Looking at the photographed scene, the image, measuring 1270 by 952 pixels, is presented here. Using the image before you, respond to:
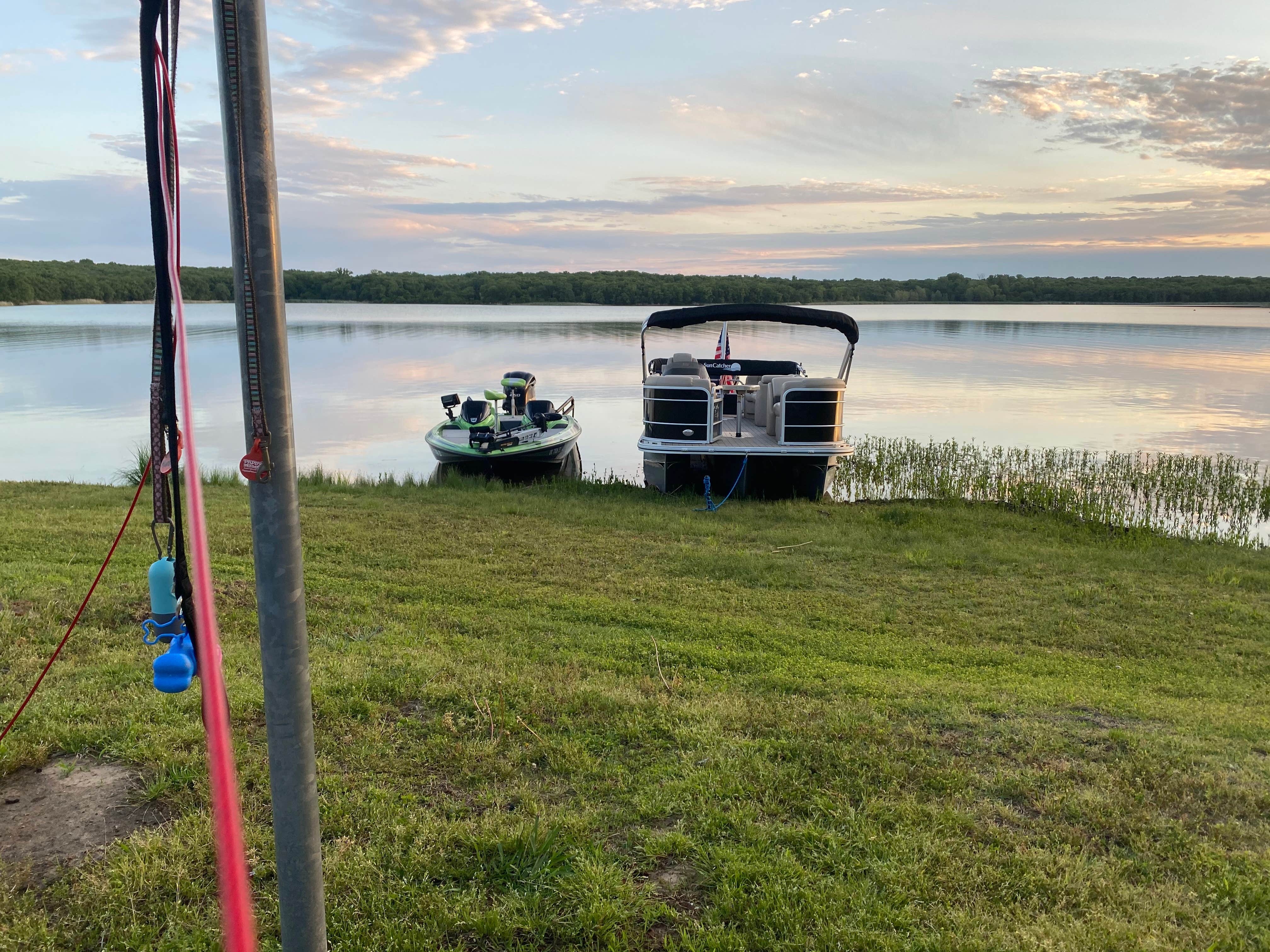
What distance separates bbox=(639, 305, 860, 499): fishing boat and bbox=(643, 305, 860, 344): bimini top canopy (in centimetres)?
2

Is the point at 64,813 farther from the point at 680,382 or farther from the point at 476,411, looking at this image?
the point at 476,411

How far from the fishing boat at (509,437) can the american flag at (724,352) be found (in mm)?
2702

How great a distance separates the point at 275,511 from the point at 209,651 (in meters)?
0.28

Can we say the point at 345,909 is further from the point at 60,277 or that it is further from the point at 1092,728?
the point at 60,277

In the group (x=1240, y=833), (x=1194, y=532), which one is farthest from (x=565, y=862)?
(x=1194, y=532)

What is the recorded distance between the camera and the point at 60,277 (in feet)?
229

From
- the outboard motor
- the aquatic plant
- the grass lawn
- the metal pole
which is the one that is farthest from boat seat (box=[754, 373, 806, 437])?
the metal pole

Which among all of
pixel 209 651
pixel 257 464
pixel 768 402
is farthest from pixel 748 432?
pixel 209 651

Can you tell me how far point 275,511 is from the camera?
61.1 inches

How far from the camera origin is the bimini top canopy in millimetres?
12164

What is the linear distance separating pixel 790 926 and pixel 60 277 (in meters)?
83.2

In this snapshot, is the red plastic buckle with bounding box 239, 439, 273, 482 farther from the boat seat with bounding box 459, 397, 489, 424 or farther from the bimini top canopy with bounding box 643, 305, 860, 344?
the boat seat with bounding box 459, 397, 489, 424

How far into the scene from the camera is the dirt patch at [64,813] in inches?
109

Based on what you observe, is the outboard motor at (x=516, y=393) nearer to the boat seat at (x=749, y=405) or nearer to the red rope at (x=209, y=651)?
the boat seat at (x=749, y=405)
